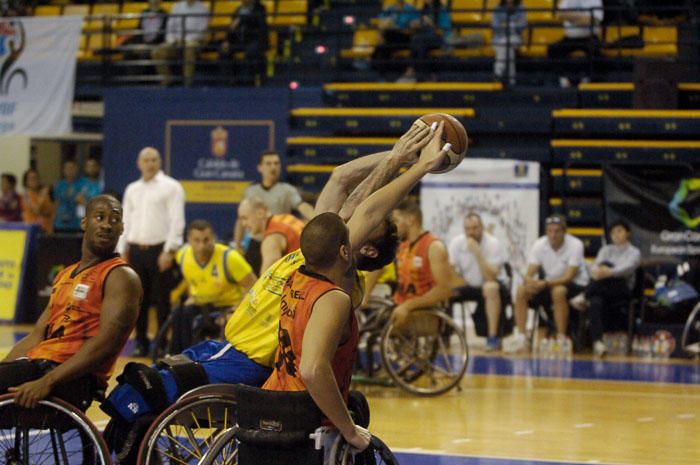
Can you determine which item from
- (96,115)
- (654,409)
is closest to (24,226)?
(96,115)

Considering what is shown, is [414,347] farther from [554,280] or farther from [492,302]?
[554,280]

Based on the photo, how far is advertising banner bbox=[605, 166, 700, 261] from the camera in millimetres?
12625

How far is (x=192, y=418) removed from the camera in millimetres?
4871

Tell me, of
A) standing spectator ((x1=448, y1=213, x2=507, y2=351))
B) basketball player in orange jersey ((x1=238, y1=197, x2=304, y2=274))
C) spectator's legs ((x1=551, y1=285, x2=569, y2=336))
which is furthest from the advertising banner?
basketball player in orange jersey ((x1=238, y1=197, x2=304, y2=274))

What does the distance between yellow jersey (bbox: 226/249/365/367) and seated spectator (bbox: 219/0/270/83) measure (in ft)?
35.0

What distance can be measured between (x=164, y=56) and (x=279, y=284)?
38.9 feet

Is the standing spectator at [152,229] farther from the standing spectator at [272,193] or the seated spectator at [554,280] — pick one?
the seated spectator at [554,280]

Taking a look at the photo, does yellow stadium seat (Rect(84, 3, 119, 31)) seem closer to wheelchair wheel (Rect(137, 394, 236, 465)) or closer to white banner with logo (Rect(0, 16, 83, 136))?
white banner with logo (Rect(0, 16, 83, 136))

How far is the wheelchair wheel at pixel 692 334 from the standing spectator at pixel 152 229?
475 centimetres

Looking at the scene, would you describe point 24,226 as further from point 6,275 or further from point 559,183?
point 559,183

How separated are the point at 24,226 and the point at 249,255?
16.2 feet

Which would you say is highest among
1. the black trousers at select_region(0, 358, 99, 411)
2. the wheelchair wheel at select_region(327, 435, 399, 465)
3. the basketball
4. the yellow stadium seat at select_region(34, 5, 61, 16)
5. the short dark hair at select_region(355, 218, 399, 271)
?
the yellow stadium seat at select_region(34, 5, 61, 16)

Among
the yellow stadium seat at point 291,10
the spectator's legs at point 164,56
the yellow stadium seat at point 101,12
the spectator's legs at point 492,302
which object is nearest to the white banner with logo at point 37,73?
the spectator's legs at point 164,56

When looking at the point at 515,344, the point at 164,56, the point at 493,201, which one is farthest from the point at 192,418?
the point at 164,56
